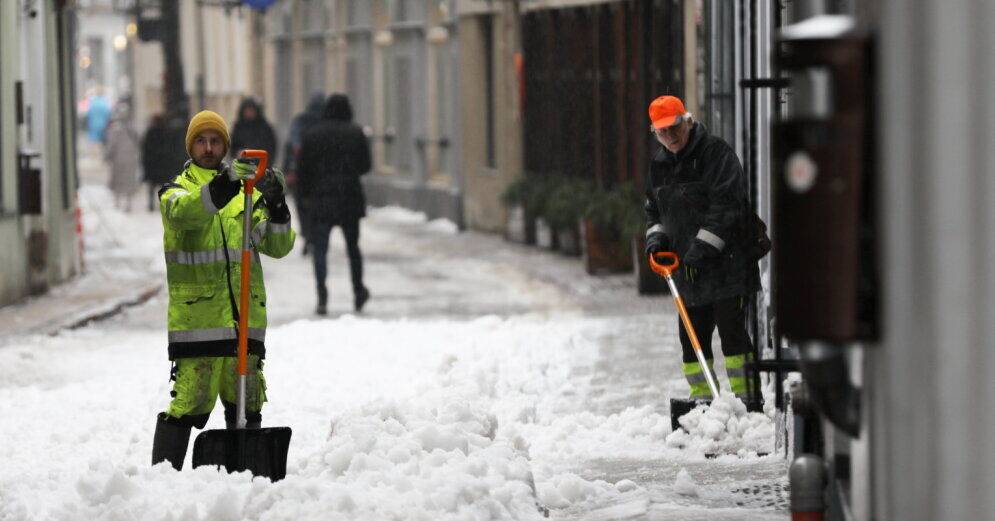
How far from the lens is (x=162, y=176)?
32.1m

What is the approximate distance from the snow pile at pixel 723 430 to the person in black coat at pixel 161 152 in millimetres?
22131

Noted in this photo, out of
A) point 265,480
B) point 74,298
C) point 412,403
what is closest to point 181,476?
point 265,480

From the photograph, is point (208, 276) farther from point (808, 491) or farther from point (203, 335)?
point (808, 491)

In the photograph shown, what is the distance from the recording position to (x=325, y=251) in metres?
16.9

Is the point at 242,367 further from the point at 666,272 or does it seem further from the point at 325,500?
the point at 666,272

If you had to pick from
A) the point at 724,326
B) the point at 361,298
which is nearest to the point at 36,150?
the point at 361,298

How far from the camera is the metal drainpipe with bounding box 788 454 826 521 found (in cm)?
582

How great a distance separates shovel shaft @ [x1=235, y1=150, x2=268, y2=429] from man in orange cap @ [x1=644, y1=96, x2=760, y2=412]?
7.41ft

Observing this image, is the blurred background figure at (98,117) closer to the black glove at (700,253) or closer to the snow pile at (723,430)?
the black glove at (700,253)

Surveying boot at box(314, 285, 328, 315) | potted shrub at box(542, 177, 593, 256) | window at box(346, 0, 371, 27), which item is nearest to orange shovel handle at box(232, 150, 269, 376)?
boot at box(314, 285, 328, 315)

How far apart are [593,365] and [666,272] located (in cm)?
327

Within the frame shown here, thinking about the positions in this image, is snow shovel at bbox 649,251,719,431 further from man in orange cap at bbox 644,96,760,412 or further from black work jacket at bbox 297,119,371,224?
black work jacket at bbox 297,119,371,224

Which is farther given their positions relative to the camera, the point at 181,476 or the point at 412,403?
the point at 412,403

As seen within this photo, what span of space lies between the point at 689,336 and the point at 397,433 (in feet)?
7.47
